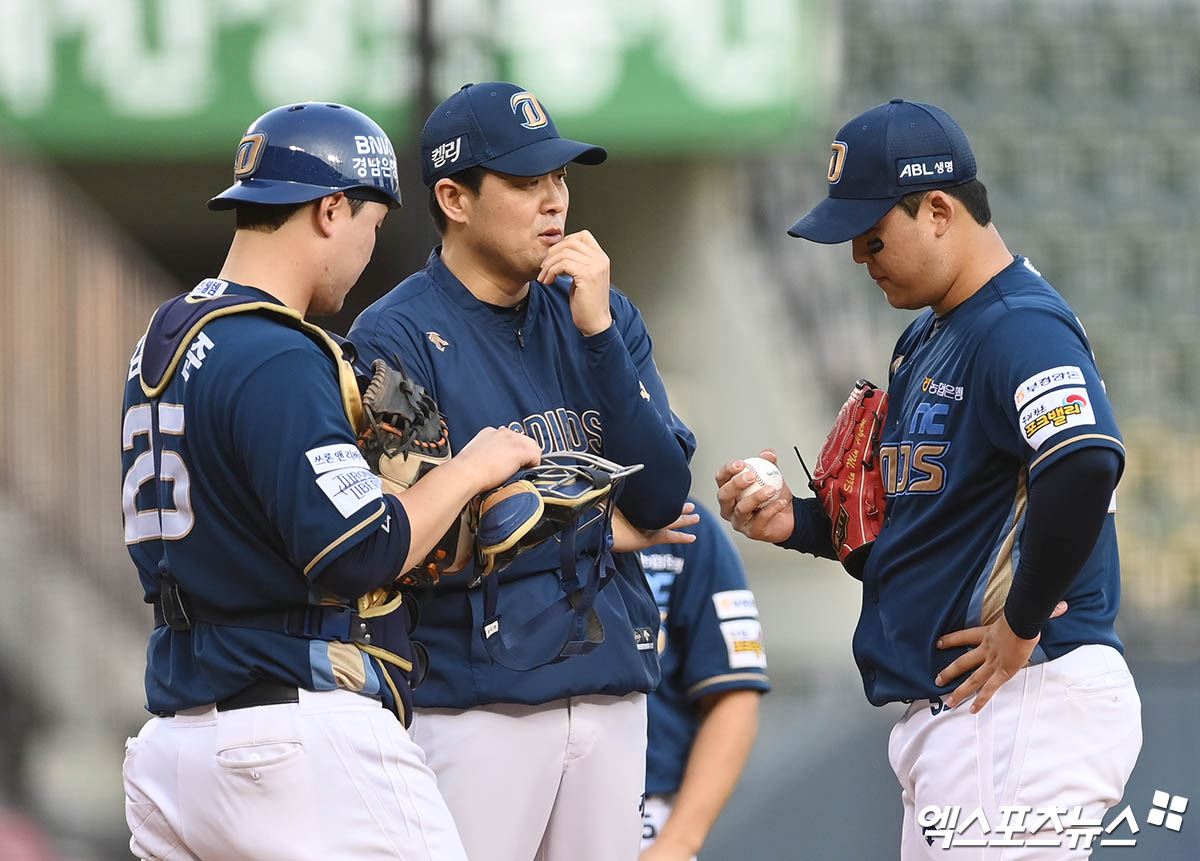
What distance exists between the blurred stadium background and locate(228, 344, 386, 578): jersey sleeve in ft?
12.0

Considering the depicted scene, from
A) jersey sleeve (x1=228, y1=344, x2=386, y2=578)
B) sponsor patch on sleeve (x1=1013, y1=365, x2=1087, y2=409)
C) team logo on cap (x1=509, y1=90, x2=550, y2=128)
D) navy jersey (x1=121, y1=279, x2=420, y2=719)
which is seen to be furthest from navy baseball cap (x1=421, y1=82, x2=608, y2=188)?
sponsor patch on sleeve (x1=1013, y1=365, x2=1087, y2=409)

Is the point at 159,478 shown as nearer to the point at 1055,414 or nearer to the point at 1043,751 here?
the point at 1055,414

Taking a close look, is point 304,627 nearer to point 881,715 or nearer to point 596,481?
point 596,481

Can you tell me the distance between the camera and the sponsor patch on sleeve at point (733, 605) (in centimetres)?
470

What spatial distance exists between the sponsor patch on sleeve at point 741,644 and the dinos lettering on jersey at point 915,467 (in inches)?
39.7

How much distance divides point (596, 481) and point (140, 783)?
1063 mm

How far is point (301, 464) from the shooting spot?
2916 millimetres

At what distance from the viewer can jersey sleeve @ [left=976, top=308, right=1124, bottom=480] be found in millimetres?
3285

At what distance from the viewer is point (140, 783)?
10.3ft

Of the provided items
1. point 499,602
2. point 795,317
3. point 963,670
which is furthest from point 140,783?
point 795,317

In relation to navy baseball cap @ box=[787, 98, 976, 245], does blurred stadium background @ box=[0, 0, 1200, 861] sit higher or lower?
lower

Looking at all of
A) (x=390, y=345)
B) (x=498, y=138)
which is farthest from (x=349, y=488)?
(x=498, y=138)

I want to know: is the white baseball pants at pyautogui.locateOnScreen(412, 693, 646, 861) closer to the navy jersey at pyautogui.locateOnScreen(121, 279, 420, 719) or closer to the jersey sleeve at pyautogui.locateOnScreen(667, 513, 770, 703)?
the navy jersey at pyautogui.locateOnScreen(121, 279, 420, 719)

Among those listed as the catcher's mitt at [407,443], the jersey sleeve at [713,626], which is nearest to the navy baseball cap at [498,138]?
the catcher's mitt at [407,443]
